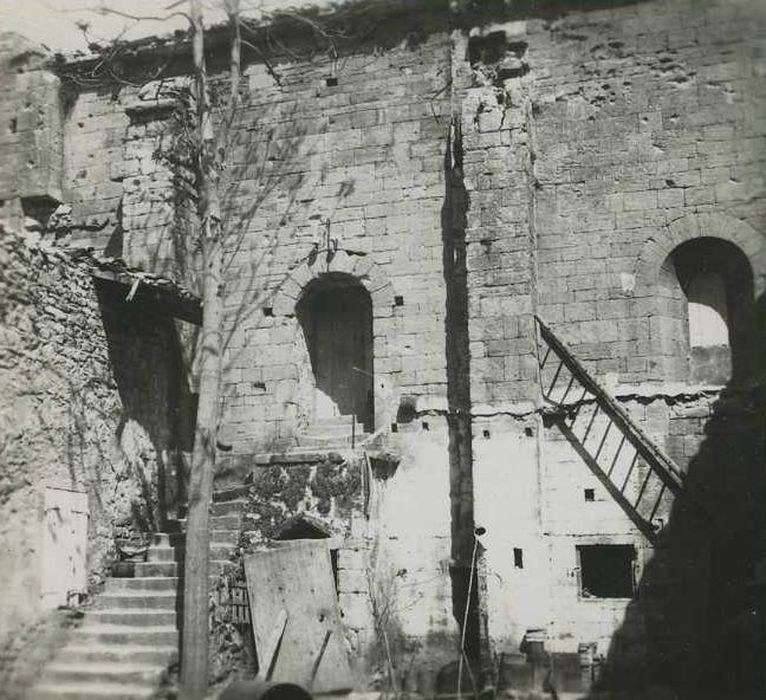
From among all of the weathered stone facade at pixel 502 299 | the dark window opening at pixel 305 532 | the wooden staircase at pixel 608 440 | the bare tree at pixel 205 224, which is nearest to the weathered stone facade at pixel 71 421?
the bare tree at pixel 205 224

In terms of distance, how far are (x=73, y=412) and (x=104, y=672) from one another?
2759mm

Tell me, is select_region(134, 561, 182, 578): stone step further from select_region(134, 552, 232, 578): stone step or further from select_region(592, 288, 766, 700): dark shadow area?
Result: select_region(592, 288, 766, 700): dark shadow area

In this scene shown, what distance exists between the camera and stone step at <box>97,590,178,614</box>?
35.6 feet

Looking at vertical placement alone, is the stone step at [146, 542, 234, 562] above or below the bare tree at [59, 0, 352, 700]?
below

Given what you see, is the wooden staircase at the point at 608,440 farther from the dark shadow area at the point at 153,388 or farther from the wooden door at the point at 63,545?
the wooden door at the point at 63,545

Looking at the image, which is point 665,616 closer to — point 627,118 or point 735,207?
point 735,207

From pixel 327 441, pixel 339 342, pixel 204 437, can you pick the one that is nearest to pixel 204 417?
pixel 204 437

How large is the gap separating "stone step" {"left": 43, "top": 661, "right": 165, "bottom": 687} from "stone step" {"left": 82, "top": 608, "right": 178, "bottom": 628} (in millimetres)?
546

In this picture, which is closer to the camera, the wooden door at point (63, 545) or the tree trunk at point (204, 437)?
the tree trunk at point (204, 437)

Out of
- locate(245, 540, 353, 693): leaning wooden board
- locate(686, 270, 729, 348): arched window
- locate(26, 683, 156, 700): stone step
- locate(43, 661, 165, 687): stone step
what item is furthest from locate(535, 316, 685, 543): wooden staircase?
locate(26, 683, 156, 700): stone step

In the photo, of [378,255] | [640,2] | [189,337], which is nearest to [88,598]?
[189,337]

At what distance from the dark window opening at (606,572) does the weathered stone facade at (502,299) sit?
91 millimetres

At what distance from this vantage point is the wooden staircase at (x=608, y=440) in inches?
448

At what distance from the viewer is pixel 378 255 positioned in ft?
42.6
